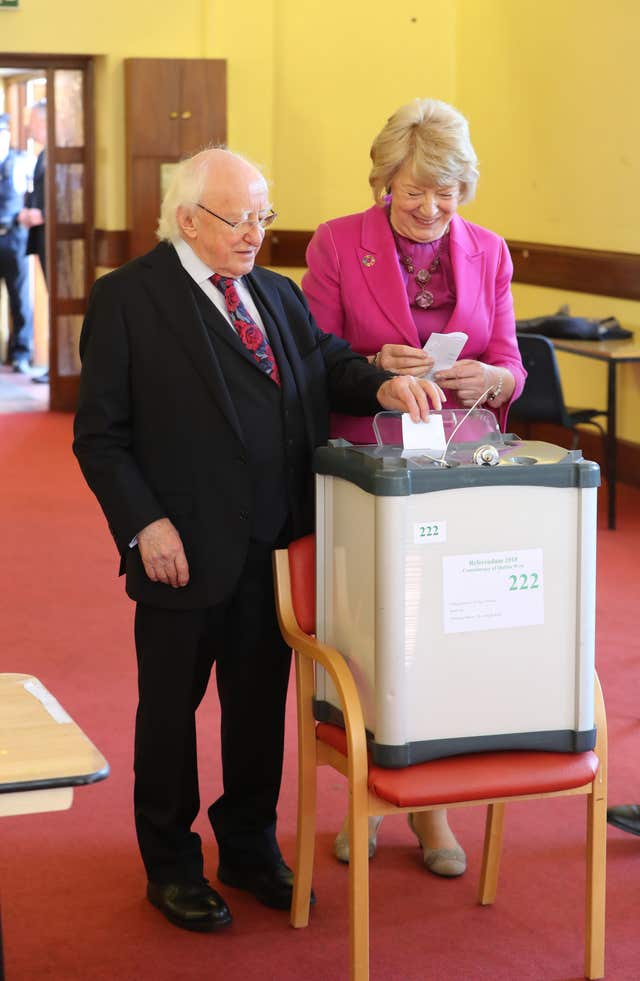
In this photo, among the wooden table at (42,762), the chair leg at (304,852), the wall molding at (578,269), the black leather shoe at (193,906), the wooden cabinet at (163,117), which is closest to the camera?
the wooden table at (42,762)

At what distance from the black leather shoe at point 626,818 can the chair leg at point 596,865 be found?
705mm

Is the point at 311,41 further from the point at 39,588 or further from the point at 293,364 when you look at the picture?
the point at 293,364

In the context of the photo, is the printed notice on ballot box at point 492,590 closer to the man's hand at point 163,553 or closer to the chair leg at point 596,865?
the chair leg at point 596,865

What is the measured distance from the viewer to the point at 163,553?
2.65 metres

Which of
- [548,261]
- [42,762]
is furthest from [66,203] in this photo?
[42,762]

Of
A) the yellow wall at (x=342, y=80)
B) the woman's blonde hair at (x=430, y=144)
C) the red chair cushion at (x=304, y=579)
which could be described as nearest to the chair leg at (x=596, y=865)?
the red chair cushion at (x=304, y=579)

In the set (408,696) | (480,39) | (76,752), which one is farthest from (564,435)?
(76,752)

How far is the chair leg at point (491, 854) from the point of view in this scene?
2.96 metres

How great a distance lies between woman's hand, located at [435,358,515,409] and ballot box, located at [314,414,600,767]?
466 millimetres

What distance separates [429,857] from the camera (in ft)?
10.3

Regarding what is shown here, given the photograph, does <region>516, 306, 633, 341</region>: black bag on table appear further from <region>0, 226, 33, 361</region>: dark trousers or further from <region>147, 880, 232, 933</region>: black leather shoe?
<region>0, 226, 33, 361</region>: dark trousers

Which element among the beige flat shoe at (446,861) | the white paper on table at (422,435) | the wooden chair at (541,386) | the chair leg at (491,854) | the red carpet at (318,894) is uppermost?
the white paper on table at (422,435)

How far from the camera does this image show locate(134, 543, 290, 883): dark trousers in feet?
9.22

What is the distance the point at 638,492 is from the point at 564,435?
2.68 ft
